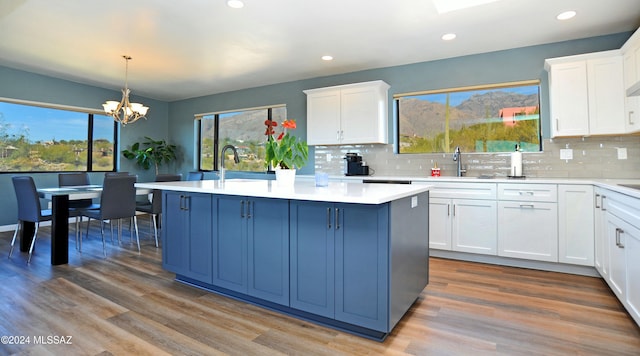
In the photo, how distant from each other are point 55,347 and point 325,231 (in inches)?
65.8

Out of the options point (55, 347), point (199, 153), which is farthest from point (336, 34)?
point (199, 153)

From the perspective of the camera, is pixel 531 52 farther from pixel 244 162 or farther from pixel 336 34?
pixel 244 162

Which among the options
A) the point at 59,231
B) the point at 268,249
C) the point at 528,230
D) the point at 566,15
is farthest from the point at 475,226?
the point at 59,231

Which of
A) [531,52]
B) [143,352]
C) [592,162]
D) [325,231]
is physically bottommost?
[143,352]

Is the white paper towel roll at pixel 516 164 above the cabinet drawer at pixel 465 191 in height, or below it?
above

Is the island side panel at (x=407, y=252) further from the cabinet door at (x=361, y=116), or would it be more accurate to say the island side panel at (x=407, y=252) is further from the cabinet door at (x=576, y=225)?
the cabinet door at (x=361, y=116)

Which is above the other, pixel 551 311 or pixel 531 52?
pixel 531 52

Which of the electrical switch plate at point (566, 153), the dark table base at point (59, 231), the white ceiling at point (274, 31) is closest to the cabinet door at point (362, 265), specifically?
the white ceiling at point (274, 31)

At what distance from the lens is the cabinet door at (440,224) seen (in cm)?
374

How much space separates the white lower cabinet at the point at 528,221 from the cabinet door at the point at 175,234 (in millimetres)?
3068

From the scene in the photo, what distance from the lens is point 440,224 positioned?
3793mm

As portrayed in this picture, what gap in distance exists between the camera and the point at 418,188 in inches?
93.2

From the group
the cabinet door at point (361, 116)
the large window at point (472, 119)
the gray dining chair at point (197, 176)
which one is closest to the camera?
the large window at point (472, 119)

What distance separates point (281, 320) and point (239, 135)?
4.74 metres
